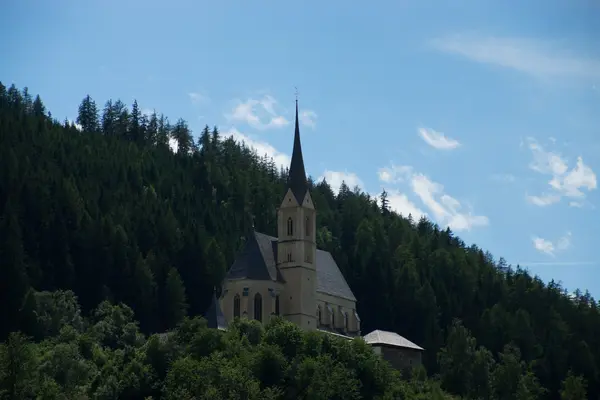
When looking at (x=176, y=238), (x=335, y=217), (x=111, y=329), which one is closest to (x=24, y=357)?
(x=111, y=329)

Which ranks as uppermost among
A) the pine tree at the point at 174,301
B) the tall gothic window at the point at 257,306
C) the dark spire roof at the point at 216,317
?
the pine tree at the point at 174,301

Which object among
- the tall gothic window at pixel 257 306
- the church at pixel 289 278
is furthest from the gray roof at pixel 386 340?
the tall gothic window at pixel 257 306

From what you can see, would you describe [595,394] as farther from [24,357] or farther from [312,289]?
[24,357]

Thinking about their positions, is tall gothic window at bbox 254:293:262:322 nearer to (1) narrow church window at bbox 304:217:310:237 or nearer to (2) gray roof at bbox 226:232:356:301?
(2) gray roof at bbox 226:232:356:301

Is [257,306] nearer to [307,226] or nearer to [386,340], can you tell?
[307,226]

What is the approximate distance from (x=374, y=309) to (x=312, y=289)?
904 inches

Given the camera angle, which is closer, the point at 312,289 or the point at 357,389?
the point at 357,389

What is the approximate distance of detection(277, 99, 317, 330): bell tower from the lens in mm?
118188

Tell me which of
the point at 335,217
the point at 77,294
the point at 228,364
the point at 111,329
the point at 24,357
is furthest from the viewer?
the point at 335,217

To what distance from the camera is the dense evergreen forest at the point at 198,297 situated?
92562mm

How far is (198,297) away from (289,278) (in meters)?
17.0

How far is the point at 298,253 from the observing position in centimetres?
11900

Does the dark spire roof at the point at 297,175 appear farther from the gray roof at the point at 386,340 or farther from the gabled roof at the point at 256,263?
the gray roof at the point at 386,340

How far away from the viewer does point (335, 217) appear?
176625 millimetres
